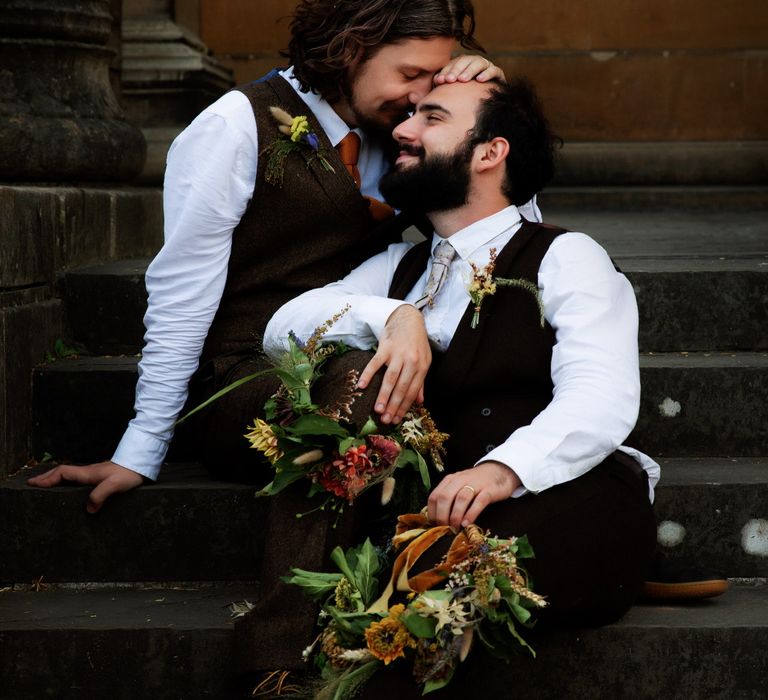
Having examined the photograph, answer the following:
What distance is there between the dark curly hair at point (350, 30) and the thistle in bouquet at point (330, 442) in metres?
0.90

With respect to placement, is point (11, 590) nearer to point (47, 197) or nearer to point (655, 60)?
point (47, 197)

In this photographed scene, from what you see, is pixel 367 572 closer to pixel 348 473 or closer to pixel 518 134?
pixel 348 473

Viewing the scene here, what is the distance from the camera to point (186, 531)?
341 cm

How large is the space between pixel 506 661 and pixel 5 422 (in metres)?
1.68

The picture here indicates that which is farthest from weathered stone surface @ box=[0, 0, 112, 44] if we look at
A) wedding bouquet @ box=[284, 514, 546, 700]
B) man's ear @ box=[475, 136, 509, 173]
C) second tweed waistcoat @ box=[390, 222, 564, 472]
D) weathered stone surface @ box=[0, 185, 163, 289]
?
wedding bouquet @ box=[284, 514, 546, 700]

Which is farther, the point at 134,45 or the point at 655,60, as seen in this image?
the point at 655,60

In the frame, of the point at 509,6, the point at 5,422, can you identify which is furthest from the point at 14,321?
the point at 509,6

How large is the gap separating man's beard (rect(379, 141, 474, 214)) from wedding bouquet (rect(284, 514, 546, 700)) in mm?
955

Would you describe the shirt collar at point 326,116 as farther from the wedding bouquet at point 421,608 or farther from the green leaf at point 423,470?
the wedding bouquet at point 421,608

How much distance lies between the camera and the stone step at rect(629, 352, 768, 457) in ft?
12.3

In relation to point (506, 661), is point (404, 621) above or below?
above

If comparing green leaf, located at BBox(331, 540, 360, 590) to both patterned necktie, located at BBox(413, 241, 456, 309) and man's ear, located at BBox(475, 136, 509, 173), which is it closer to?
patterned necktie, located at BBox(413, 241, 456, 309)

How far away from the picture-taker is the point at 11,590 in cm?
341

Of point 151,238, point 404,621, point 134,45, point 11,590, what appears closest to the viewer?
point 404,621
